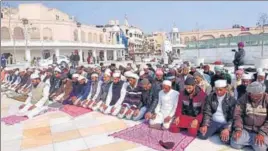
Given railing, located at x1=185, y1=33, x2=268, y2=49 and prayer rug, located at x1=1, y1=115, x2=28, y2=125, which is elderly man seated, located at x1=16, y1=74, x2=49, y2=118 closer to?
prayer rug, located at x1=1, y1=115, x2=28, y2=125

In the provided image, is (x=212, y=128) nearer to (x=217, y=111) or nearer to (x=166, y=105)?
(x=217, y=111)

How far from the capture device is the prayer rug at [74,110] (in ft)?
19.0

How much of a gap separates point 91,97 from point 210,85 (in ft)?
8.78

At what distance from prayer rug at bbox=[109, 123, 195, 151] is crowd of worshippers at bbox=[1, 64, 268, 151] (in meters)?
0.13

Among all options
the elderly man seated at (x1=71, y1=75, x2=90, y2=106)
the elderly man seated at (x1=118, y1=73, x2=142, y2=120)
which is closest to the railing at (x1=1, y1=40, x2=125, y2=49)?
the elderly man seated at (x1=71, y1=75, x2=90, y2=106)

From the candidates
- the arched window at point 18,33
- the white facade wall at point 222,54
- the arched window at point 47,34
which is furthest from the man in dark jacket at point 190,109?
the arched window at point 47,34

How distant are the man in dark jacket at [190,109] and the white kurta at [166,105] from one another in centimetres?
13

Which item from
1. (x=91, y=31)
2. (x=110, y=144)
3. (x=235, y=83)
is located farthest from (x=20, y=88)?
(x=91, y=31)

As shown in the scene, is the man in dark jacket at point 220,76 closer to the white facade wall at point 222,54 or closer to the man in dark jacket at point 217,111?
the man in dark jacket at point 217,111

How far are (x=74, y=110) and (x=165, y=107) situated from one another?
7.97ft

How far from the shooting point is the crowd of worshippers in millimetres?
3406

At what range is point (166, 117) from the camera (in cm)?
430

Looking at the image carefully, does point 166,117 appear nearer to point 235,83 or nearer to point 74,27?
point 235,83

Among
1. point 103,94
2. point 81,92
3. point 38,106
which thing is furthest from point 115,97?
point 38,106
